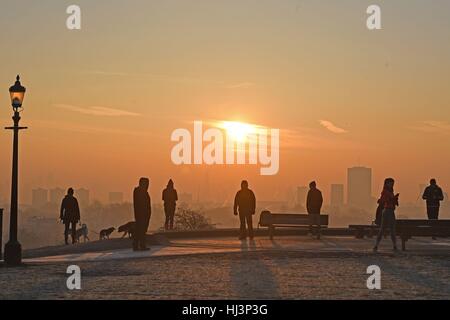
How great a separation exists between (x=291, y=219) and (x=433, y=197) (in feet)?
16.0

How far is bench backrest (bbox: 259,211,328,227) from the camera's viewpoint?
31125mm

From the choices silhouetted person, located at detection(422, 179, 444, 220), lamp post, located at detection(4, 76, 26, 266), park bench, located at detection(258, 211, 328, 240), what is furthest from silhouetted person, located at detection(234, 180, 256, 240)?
lamp post, located at detection(4, 76, 26, 266)

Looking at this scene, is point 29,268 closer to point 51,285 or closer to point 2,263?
point 2,263

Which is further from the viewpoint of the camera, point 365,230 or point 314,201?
point 365,230

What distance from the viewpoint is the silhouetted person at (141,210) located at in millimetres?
24938

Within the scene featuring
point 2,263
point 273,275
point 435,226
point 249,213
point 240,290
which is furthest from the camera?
point 249,213

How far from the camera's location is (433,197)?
3166 cm

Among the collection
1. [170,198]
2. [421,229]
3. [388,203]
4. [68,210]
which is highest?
[170,198]

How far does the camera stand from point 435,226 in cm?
2695

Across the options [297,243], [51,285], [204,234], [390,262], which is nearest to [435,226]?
[297,243]

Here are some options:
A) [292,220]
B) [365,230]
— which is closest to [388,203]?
[292,220]

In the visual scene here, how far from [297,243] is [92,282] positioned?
42.4 feet

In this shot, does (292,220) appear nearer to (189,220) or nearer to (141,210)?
(141,210)

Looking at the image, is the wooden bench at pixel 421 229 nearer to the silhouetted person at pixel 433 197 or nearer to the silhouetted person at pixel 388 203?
the silhouetted person at pixel 388 203
